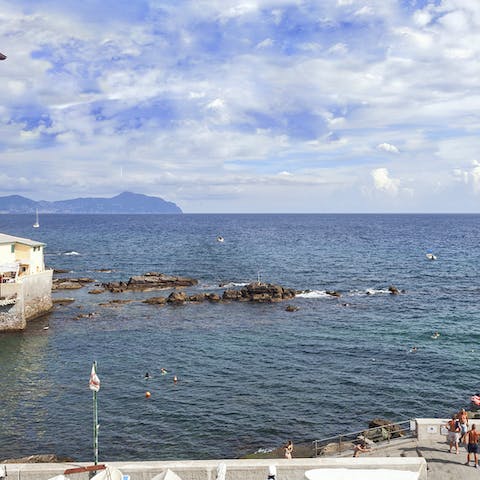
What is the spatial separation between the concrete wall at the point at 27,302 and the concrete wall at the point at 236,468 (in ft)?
108

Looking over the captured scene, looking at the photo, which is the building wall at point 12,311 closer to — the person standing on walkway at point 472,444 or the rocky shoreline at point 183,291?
the rocky shoreline at point 183,291

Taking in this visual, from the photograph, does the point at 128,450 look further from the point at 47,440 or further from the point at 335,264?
the point at 335,264

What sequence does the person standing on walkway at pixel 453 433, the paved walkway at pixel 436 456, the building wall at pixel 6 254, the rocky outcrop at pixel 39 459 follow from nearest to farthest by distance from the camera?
the paved walkway at pixel 436 456, the person standing on walkway at pixel 453 433, the rocky outcrop at pixel 39 459, the building wall at pixel 6 254

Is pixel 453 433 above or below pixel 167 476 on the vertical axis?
below

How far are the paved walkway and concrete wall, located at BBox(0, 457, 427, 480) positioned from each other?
1475mm

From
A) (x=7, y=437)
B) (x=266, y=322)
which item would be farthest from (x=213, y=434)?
(x=266, y=322)

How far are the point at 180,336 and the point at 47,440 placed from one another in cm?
2028

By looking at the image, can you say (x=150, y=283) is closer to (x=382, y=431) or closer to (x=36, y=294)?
(x=36, y=294)

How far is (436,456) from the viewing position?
18.1 metres

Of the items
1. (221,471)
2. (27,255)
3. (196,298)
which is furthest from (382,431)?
(27,255)

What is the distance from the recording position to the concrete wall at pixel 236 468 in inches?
612

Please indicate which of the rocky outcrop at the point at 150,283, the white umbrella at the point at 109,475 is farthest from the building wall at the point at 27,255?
the white umbrella at the point at 109,475

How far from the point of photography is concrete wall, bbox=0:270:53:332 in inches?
1813

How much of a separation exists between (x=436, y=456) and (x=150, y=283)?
57445 mm
